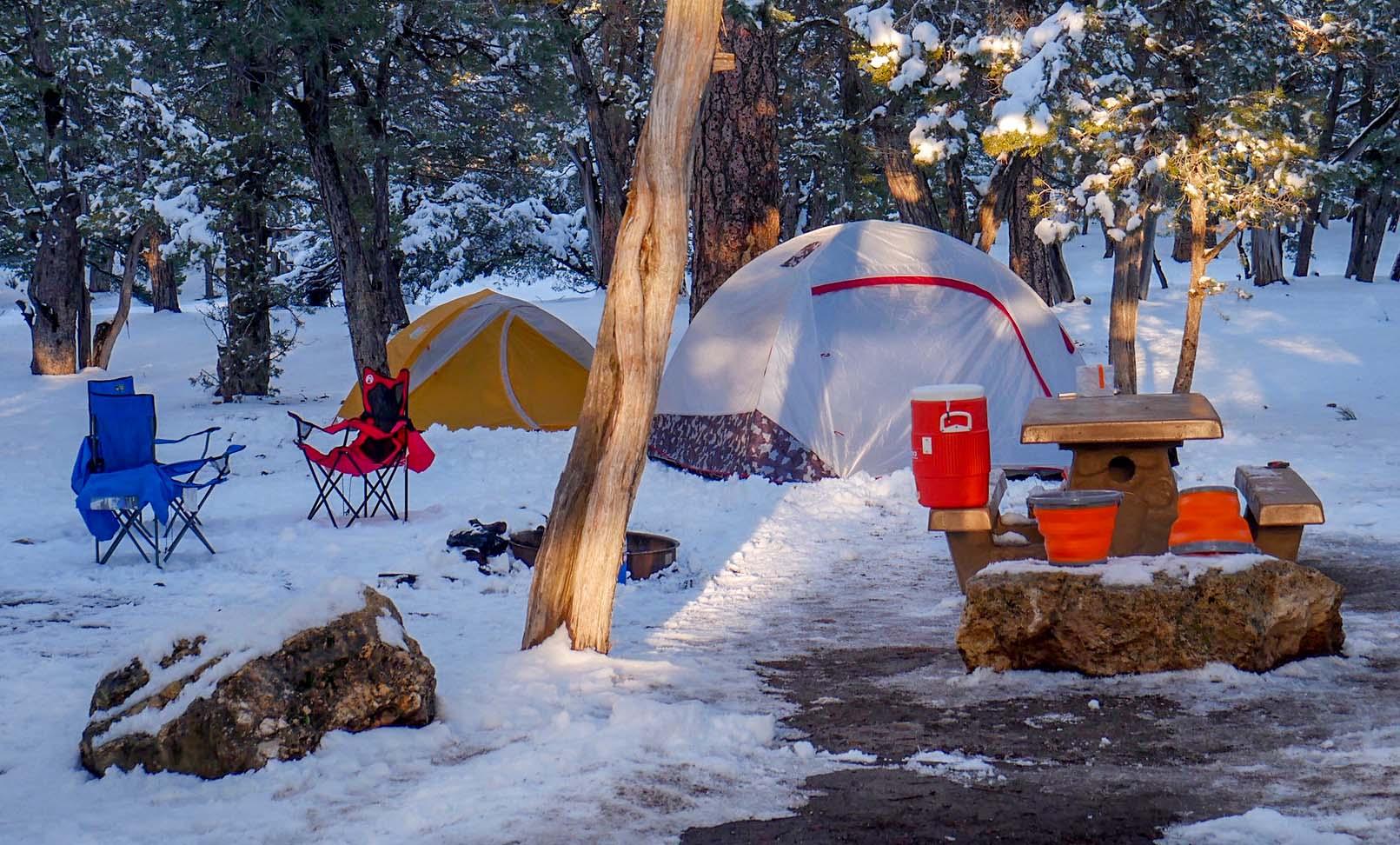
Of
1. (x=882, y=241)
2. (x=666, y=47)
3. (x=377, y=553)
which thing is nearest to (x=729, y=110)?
(x=882, y=241)

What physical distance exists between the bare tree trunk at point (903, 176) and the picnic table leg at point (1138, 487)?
25.7 ft

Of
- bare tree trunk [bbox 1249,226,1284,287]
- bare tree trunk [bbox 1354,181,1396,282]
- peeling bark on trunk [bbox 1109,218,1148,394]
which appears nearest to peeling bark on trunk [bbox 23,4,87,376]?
peeling bark on trunk [bbox 1109,218,1148,394]

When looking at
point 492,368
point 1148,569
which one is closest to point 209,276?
point 492,368

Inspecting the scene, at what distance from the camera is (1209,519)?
6004 mm

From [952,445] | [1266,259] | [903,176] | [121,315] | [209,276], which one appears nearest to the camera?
[952,445]

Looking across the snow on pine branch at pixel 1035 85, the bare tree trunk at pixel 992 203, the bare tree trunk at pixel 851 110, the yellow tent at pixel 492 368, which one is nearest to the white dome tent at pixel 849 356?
the snow on pine branch at pixel 1035 85

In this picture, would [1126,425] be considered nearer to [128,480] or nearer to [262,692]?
[262,692]

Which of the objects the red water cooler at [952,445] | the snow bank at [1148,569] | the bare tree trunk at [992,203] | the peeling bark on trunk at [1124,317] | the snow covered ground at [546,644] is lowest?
the snow covered ground at [546,644]

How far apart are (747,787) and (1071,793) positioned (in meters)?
0.91

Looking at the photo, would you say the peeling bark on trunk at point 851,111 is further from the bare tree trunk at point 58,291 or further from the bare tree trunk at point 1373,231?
the bare tree trunk at point 1373,231

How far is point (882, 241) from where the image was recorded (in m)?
11.1

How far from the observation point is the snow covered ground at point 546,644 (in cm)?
367

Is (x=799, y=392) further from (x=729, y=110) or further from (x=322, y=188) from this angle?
(x=322, y=188)

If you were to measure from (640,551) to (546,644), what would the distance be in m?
2.23
